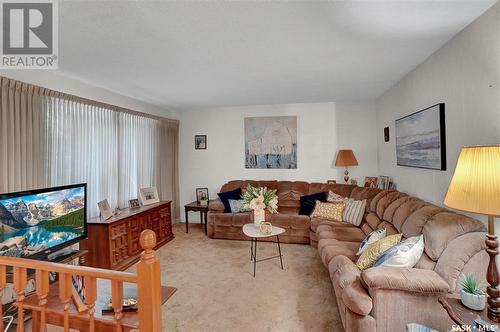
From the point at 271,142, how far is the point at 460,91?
3.21 meters

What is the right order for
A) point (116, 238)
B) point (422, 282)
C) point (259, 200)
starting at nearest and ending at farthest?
1. point (422, 282)
2. point (116, 238)
3. point (259, 200)

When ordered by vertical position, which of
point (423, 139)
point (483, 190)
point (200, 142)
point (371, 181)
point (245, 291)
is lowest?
point (245, 291)

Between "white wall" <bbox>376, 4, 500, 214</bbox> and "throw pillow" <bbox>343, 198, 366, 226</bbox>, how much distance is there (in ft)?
2.15

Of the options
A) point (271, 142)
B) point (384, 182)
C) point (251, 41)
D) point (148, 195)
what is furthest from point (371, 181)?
point (148, 195)

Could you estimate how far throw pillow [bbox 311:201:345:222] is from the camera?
393 cm

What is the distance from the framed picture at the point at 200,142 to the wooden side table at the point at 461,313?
462 cm

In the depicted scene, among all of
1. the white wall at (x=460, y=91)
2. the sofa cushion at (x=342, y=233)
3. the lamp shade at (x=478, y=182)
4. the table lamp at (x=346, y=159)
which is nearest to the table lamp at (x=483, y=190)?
the lamp shade at (x=478, y=182)

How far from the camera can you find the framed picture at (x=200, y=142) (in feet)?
17.8

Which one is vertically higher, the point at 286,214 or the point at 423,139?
the point at 423,139

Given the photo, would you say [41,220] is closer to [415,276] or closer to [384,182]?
[415,276]

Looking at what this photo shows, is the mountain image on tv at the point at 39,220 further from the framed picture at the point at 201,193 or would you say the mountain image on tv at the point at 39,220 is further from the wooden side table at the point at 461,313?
the wooden side table at the point at 461,313

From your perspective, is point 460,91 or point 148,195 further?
point 148,195

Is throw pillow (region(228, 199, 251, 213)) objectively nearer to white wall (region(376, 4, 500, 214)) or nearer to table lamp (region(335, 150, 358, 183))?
table lamp (region(335, 150, 358, 183))

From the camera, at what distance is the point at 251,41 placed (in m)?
2.21
